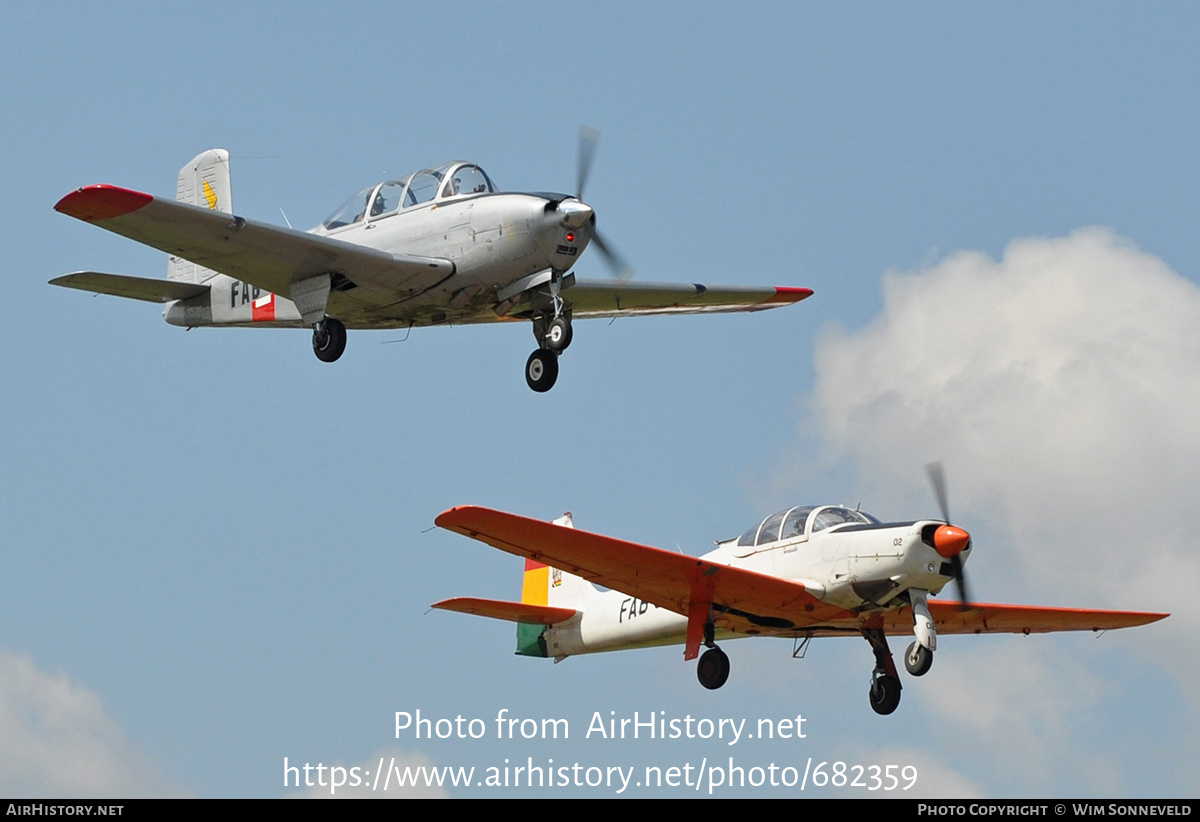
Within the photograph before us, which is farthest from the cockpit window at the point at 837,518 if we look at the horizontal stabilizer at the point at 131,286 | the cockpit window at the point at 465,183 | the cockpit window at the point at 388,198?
the horizontal stabilizer at the point at 131,286

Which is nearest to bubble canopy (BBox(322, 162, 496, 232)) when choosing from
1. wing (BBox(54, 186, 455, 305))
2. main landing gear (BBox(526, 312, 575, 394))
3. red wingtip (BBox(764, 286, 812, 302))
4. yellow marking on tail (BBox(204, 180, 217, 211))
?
wing (BBox(54, 186, 455, 305))

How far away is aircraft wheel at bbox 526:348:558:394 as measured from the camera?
23.9 metres

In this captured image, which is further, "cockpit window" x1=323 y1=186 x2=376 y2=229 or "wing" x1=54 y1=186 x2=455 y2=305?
"cockpit window" x1=323 y1=186 x2=376 y2=229

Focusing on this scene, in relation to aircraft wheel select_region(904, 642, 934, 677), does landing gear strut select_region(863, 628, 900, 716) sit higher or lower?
lower

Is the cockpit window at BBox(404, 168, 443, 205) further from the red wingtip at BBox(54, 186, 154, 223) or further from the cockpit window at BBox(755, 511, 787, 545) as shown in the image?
the cockpit window at BBox(755, 511, 787, 545)

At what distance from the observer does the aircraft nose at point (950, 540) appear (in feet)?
74.7

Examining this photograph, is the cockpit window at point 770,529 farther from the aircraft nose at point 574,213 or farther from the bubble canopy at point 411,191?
the bubble canopy at point 411,191

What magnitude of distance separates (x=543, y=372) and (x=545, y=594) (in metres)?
5.97

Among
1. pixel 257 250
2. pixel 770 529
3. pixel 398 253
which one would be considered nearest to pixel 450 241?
pixel 398 253

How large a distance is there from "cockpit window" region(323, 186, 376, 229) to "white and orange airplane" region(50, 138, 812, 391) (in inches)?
0.8

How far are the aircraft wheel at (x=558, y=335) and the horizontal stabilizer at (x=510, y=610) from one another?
384 cm

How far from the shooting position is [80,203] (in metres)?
22.1

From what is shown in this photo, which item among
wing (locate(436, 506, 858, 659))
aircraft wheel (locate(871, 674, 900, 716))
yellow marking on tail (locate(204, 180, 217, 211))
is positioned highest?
yellow marking on tail (locate(204, 180, 217, 211))
